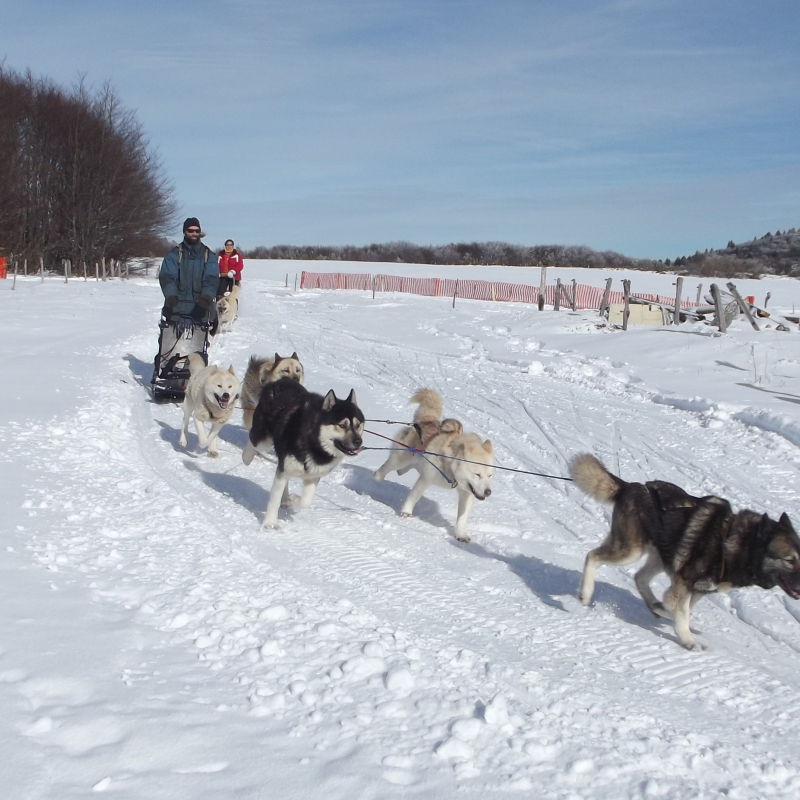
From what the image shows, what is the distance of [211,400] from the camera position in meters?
7.51

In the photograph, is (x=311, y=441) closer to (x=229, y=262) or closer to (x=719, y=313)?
(x=229, y=262)

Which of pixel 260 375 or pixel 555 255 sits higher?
pixel 555 255

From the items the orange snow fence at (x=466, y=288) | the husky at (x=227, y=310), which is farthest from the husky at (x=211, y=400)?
the orange snow fence at (x=466, y=288)

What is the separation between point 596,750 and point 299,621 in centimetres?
153

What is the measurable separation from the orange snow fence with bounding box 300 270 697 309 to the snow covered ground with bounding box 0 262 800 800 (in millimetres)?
24120

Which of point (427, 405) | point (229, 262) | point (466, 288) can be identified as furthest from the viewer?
point (466, 288)

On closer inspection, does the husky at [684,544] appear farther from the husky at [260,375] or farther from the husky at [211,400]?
the husky at [260,375]

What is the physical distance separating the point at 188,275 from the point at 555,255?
65.4 meters

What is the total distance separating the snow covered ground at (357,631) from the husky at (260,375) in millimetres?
471

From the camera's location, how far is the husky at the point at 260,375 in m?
8.27

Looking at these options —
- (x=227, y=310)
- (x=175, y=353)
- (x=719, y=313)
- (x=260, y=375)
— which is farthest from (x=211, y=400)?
(x=719, y=313)

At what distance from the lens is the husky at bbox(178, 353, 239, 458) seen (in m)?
7.45

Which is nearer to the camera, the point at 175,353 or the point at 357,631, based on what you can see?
the point at 357,631

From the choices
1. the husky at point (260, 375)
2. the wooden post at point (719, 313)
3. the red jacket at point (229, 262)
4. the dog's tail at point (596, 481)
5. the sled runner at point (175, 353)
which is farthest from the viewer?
the wooden post at point (719, 313)
